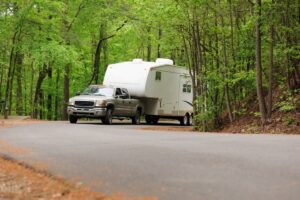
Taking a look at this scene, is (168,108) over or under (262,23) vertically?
under

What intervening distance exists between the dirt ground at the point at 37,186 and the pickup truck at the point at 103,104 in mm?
16339

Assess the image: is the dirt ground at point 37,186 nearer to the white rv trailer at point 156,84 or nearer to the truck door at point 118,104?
the truck door at point 118,104

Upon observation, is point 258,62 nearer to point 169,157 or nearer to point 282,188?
point 169,157

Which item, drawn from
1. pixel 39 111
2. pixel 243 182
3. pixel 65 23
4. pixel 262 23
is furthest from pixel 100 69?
pixel 243 182

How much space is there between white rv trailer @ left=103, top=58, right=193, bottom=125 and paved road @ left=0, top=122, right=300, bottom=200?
53.9ft

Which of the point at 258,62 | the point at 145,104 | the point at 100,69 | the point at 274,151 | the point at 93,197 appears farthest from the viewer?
the point at 100,69

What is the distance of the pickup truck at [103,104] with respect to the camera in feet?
84.6

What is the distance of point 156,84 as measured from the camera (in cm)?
2972

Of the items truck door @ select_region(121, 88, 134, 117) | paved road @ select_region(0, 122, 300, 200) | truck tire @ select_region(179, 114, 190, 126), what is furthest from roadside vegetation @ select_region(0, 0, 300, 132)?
paved road @ select_region(0, 122, 300, 200)

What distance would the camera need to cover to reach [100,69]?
157 feet

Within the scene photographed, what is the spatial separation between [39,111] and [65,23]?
10.4 m

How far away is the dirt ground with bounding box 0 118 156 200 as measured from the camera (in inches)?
255

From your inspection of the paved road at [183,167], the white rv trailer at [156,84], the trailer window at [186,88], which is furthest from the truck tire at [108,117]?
the paved road at [183,167]

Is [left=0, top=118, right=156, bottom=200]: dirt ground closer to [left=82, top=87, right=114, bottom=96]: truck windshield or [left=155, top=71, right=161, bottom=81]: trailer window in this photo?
[left=82, top=87, right=114, bottom=96]: truck windshield
